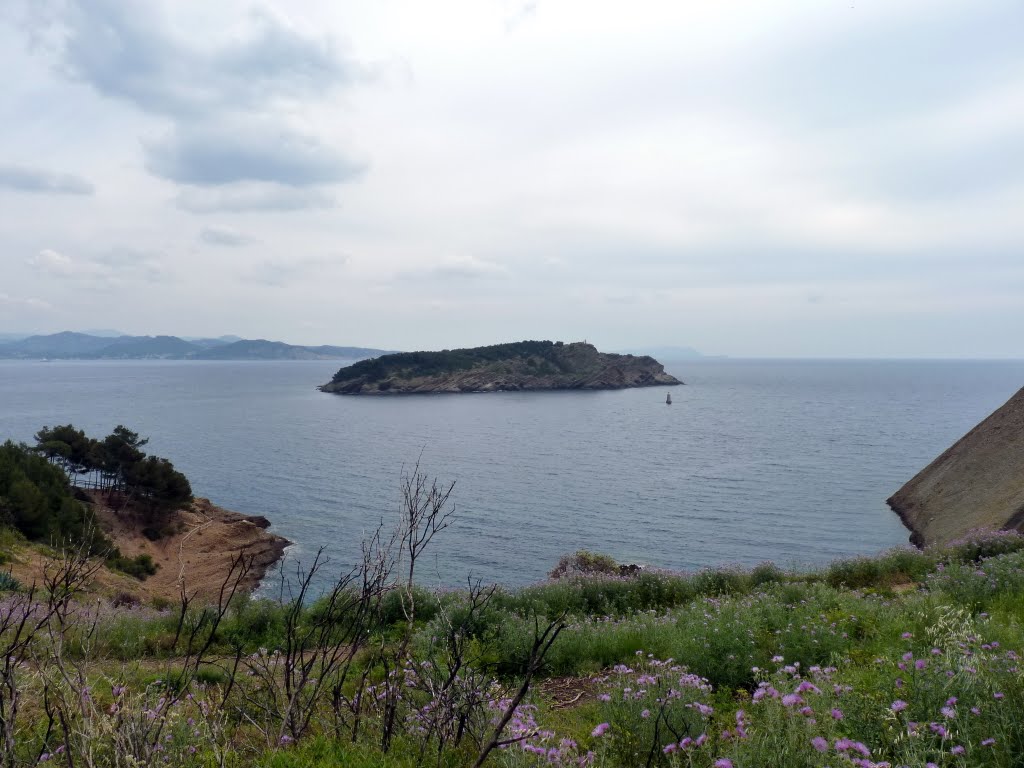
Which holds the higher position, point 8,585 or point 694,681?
point 694,681

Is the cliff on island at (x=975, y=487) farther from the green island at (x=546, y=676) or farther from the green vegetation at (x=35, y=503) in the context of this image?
the green vegetation at (x=35, y=503)

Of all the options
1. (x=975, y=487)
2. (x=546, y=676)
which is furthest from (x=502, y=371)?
(x=546, y=676)

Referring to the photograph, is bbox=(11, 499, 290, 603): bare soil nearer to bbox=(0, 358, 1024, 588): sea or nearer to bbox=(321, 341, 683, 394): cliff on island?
bbox=(0, 358, 1024, 588): sea

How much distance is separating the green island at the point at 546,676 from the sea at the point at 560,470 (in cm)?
245

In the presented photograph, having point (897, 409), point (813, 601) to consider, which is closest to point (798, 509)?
point (813, 601)

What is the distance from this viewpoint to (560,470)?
51344 mm

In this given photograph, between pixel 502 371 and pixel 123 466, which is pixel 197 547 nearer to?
pixel 123 466

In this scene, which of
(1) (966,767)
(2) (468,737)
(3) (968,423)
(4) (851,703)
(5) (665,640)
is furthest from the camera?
(3) (968,423)

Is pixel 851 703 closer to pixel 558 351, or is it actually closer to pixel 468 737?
pixel 468 737

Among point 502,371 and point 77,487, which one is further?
point 502,371

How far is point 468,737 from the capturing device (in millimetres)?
4230

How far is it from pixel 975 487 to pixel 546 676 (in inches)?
1054

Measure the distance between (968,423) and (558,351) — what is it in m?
113

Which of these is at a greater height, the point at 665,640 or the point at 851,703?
the point at 851,703
